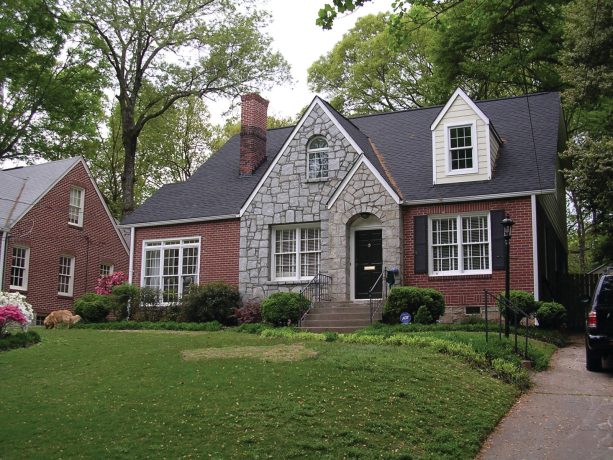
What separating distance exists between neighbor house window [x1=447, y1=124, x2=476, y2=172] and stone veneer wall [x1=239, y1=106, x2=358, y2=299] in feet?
8.92

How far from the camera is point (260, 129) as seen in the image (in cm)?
2388

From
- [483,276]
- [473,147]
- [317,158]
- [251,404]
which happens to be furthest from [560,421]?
[317,158]

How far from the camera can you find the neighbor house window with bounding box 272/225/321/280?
19938 mm

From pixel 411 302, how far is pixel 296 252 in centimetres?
487

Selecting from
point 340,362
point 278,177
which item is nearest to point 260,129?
point 278,177

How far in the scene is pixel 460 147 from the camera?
1895 cm

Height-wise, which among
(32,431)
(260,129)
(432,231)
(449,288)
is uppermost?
(260,129)

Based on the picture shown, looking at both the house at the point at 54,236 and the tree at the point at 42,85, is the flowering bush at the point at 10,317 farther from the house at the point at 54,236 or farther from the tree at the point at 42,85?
the tree at the point at 42,85

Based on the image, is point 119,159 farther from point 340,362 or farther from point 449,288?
point 340,362

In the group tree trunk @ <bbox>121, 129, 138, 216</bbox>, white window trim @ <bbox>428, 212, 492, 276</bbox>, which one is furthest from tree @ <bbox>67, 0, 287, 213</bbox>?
white window trim @ <bbox>428, 212, 492, 276</bbox>

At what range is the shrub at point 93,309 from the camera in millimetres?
20844

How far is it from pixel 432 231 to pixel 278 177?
16.6 ft

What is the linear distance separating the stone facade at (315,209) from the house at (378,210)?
1.3 inches

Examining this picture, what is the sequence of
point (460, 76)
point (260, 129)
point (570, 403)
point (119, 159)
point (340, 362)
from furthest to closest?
point (119, 159) < point (460, 76) < point (260, 129) < point (340, 362) < point (570, 403)
